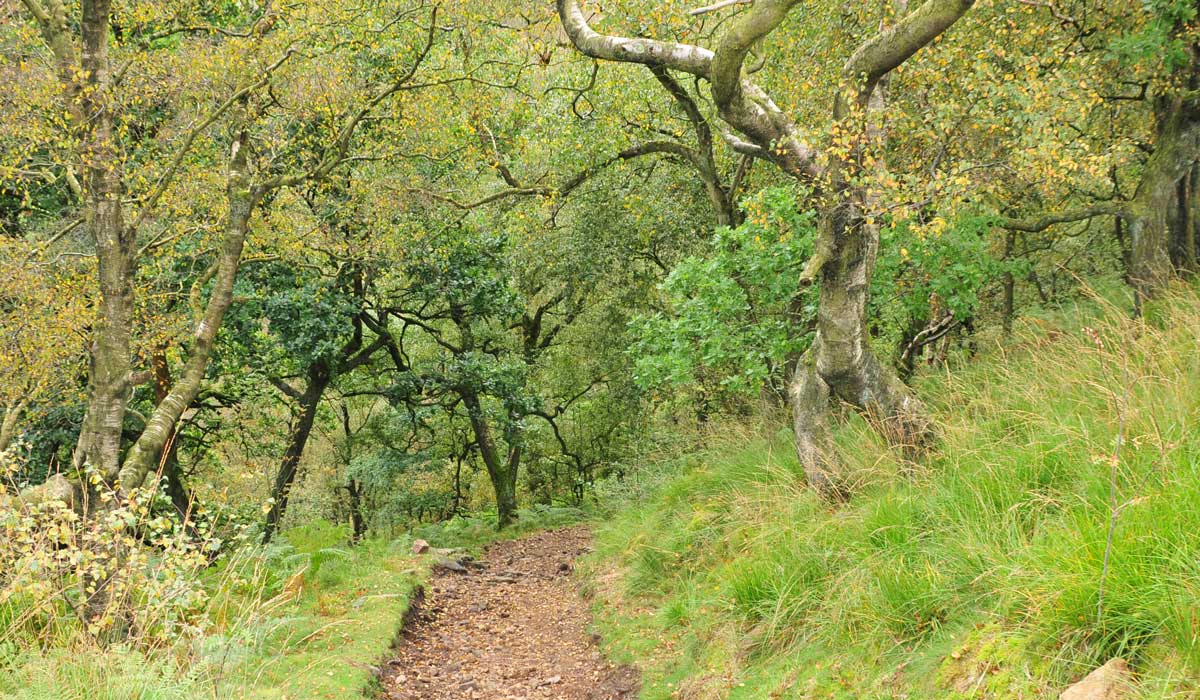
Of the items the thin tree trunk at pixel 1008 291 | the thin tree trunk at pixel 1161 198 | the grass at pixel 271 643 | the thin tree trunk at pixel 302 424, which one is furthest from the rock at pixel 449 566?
the thin tree trunk at pixel 1161 198

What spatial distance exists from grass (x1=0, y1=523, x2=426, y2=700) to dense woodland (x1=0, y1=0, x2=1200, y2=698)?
14.3 inches

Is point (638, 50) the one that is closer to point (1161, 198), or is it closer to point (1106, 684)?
point (1161, 198)

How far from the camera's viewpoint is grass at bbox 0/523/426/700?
13.9ft

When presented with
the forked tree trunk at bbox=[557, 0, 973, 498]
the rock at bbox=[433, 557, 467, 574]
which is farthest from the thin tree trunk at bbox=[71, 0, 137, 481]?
the rock at bbox=[433, 557, 467, 574]

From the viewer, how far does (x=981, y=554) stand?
442 centimetres

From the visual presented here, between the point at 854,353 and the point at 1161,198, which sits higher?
the point at 1161,198

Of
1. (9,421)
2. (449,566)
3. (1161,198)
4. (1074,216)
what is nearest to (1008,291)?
(1074,216)

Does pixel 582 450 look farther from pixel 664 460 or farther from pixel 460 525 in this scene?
pixel 664 460

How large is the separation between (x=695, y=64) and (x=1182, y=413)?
474 cm

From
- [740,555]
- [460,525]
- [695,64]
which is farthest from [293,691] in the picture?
[460,525]

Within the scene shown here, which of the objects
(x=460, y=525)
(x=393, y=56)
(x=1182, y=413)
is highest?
(x=393, y=56)

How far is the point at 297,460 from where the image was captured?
1490 centimetres

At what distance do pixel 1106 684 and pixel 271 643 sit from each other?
7.12m

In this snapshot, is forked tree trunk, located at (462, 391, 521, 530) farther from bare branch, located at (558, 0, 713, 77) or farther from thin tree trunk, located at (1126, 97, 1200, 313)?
thin tree trunk, located at (1126, 97, 1200, 313)
